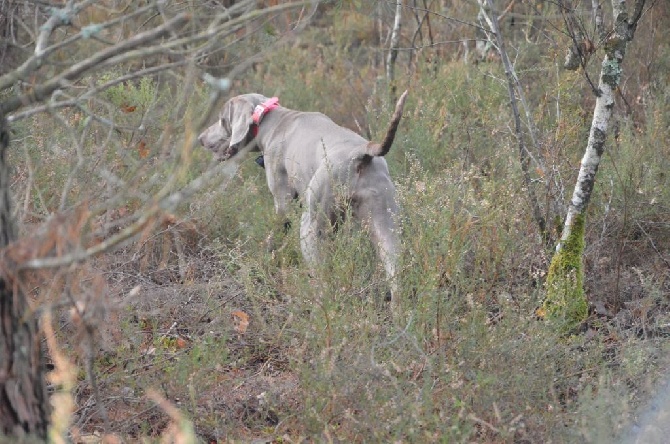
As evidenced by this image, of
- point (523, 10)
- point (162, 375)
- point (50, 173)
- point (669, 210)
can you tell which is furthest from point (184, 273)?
point (523, 10)

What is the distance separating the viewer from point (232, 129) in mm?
6406

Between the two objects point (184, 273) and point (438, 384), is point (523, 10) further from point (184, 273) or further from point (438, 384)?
point (438, 384)

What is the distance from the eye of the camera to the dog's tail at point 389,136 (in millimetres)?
4471

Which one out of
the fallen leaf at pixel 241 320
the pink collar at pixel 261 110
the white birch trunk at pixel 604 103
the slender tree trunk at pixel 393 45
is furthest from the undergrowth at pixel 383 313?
the slender tree trunk at pixel 393 45

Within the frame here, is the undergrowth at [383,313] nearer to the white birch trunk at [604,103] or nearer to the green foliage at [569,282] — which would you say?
the green foliage at [569,282]

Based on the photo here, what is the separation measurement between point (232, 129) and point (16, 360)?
416 centimetres

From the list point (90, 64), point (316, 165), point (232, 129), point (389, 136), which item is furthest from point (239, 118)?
point (90, 64)

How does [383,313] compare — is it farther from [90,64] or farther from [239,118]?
[239,118]

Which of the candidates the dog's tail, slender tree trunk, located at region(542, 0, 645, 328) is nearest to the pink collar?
the dog's tail

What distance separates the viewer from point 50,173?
525 centimetres

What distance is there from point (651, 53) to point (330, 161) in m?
3.56

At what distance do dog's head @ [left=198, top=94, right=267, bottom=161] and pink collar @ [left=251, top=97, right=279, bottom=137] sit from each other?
33 millimetres

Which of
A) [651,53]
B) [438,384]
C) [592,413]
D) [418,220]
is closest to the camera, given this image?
[592,413]

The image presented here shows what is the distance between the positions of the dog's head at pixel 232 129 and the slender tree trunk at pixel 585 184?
7.99ft
